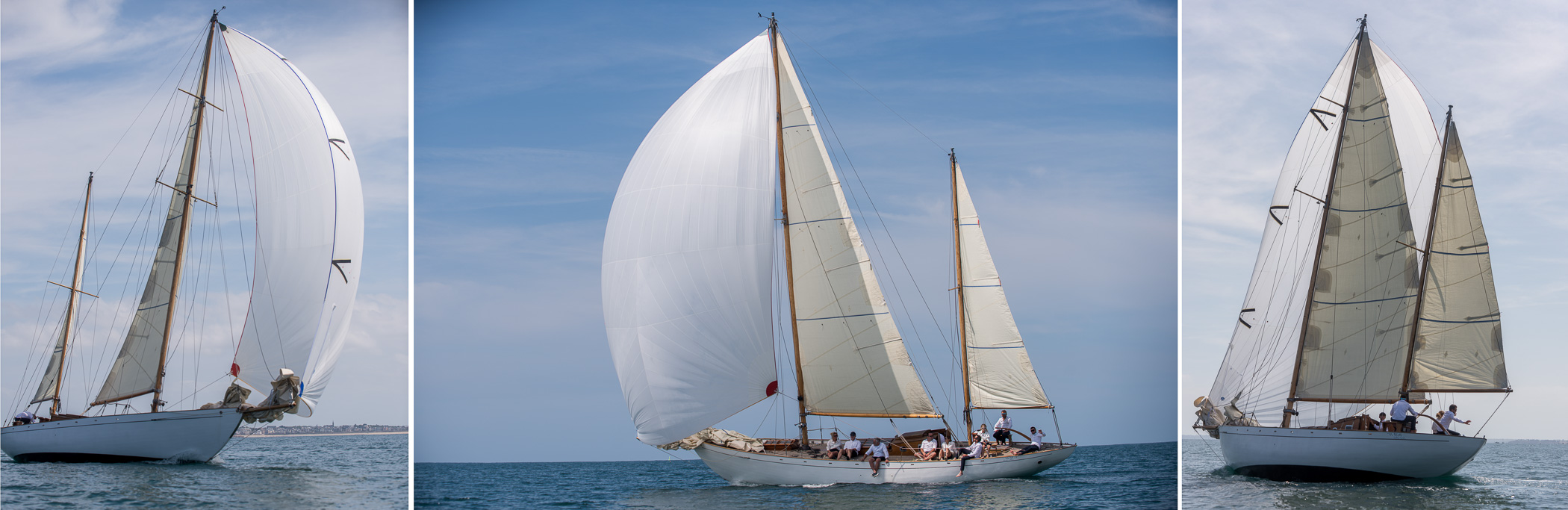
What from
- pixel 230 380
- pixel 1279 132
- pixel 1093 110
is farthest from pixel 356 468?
pixel 1279 132

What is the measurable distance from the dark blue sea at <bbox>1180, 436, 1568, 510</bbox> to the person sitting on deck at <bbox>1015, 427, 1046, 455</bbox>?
45.8 inches

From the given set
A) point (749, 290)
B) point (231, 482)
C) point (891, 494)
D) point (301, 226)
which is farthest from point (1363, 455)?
point (231, 482)

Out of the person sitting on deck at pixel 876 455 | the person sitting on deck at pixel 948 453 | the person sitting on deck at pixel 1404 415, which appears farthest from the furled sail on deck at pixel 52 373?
the person sitting on deck at pixel 1404 415

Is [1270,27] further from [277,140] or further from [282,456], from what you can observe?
[282,456]

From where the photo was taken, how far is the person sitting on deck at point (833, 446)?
8391 millimetres

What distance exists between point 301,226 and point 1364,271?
812 cm

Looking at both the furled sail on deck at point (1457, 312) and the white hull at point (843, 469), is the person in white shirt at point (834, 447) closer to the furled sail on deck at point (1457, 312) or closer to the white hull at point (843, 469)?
the white hull at point (843, 469)

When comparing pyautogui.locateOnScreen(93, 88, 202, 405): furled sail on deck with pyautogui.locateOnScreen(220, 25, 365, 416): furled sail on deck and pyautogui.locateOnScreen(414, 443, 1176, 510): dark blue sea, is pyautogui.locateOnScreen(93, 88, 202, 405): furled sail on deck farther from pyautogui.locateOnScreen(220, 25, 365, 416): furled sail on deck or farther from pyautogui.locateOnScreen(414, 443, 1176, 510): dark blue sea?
pyautogui.locateOnScreen(414, 443, 1176, 510): dark blue sea

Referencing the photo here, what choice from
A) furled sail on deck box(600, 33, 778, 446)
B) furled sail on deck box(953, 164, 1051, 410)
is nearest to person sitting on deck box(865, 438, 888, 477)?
furled sail on deck box(600, 33, 778, 446)

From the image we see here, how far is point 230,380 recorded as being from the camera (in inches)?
349

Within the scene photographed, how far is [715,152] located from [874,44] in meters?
1.47

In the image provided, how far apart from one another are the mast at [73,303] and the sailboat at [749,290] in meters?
3.62

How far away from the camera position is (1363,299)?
8.41 metres

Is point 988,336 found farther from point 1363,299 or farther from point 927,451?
point 1363,299
